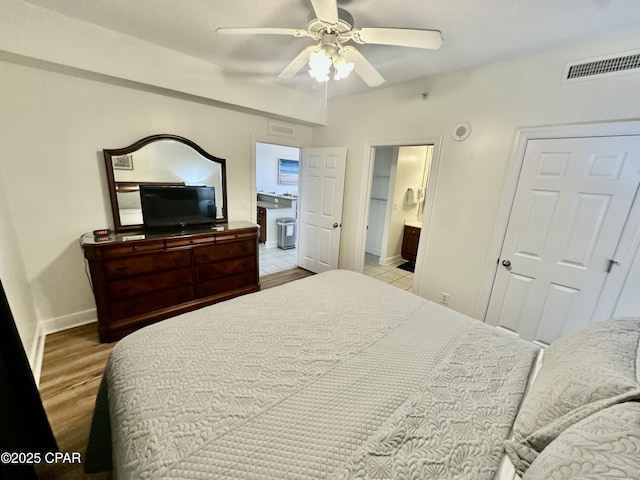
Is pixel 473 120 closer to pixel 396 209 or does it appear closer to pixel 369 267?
pixel 396 209

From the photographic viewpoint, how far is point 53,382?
1.80 m

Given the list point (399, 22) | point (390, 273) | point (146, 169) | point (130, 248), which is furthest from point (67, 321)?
point (390, 273)

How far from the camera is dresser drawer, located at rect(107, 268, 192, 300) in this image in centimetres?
222

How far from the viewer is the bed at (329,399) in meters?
0.74

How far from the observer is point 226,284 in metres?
2.97

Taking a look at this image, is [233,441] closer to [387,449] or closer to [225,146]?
[387,449]

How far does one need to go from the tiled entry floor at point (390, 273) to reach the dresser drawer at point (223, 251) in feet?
6.47

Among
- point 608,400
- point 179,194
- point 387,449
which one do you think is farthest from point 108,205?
point 608,400

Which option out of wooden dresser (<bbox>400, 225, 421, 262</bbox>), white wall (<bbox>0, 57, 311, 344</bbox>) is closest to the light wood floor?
white wall (<bbox>0, 57, 311, 344</bbox>)

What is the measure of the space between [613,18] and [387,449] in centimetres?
271

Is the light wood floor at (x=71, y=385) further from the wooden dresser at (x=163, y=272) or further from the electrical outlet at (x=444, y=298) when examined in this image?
the electrical outlet at (x=444, y=298)

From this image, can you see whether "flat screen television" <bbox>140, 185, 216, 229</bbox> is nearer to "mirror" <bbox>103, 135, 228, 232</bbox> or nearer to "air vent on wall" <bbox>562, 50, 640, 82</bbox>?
"mirror" <bbox>103, 135, 228, 232</bbox>

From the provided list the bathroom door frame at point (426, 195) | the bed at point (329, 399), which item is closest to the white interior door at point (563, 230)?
the bathroom door frame at point (426, 195)

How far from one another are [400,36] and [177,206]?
255cm
